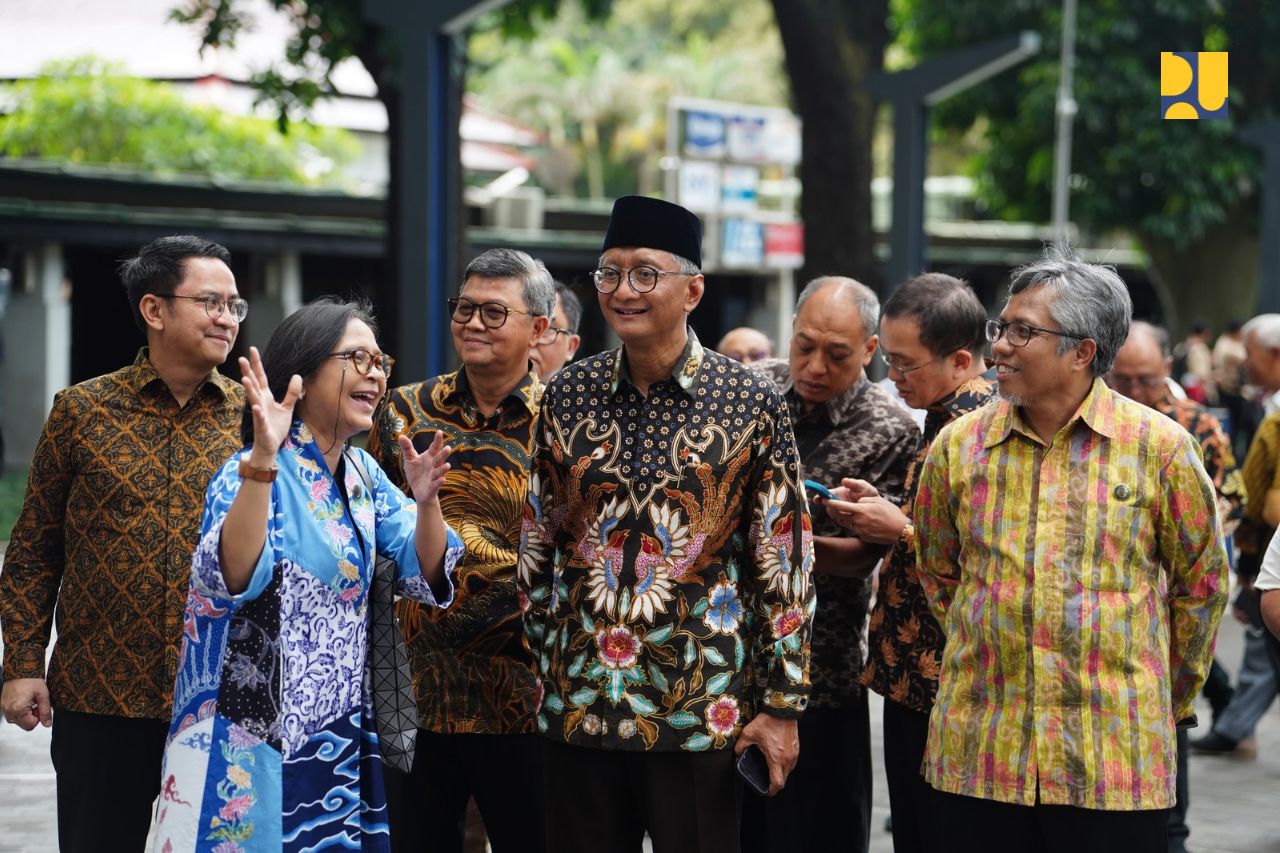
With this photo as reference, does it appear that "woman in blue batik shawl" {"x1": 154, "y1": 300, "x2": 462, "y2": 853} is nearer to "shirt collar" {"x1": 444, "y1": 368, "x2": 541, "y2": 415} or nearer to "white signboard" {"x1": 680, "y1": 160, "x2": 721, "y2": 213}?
"shirt collar" {"x1": 444, "y1": 368, "x2": 541, "y2": 415}

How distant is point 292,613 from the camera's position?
350cm

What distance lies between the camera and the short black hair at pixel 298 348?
3.66 meters

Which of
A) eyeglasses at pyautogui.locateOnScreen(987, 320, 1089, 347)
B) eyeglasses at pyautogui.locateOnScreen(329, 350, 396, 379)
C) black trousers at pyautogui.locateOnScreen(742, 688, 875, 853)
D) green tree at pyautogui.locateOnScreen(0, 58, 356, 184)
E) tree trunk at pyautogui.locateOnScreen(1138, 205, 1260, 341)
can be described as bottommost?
black trousers at pyautogui.locateOnScreen(742, 688, 875, 853)

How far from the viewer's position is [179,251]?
4273 mm

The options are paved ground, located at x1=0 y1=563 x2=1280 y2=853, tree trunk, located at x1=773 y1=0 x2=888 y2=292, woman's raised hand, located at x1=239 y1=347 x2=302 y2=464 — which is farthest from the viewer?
tree trunk, located at x1=773 y1=0 x2=888 y2=292

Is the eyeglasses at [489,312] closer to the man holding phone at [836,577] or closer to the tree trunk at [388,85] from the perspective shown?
the man holding phone at [836,577]

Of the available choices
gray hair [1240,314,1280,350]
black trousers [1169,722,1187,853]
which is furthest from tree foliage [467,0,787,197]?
black trousers [1169,722,1187,853]

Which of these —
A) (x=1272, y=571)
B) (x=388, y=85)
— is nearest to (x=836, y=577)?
(x=1272, y=571)

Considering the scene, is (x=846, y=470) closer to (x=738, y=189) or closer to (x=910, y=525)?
(x=910, y=525)

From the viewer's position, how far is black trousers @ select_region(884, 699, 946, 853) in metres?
4.43

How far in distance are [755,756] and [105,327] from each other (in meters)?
19.5

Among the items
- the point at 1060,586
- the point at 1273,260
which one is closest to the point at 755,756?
the point at 1060,586

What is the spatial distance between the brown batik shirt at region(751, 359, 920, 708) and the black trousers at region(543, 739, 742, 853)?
1.04m

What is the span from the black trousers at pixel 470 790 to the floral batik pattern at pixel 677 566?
648 mm
